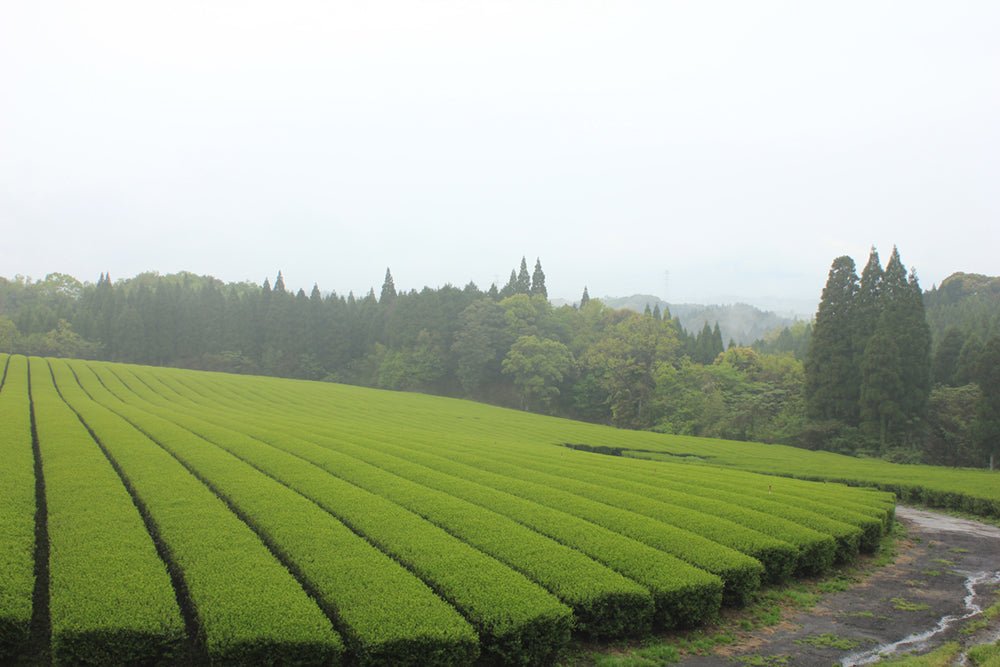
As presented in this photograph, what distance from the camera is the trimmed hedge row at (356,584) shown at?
807 cm

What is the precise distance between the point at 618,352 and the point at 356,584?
62581 mm

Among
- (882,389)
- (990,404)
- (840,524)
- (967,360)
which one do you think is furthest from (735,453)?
(967,360)

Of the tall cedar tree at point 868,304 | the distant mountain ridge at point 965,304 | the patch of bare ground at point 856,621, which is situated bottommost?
the patch of bare ground at point 856,621

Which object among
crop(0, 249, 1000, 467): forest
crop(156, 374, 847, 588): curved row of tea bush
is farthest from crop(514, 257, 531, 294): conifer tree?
crop(156, 374, 847, 588): curved row of tea bush

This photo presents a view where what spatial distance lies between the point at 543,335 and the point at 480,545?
2689 inches

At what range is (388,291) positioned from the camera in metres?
107

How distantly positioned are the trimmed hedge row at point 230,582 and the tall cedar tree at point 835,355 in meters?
45.9

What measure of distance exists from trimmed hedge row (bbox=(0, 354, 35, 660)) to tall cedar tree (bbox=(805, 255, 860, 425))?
1931 inches

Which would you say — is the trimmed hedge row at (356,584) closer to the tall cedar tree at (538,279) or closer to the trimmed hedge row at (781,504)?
the trimmed hedge row at (781,504)

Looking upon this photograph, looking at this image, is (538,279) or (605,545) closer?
(605,545)

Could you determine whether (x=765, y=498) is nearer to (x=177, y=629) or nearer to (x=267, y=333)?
(x=177, y=629)

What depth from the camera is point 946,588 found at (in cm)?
1345

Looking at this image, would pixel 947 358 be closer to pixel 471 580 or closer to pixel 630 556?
pixel 630 556

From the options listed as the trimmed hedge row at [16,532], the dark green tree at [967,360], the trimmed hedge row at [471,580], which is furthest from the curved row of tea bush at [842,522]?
the dark green tree at [967,360]
